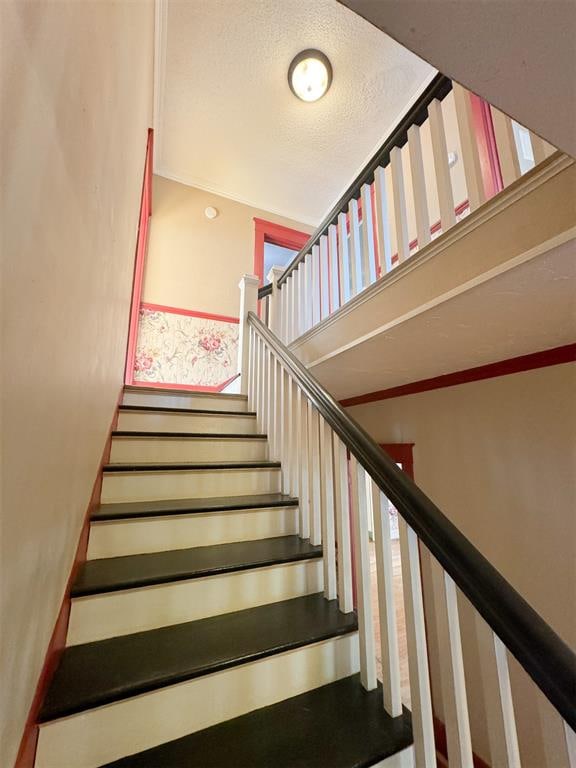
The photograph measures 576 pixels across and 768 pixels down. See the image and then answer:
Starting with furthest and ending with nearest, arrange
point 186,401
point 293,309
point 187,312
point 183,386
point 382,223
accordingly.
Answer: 1. point 187,312
2. point 183,386
3. point 293,309
4. point 186,401
5. point 382,223

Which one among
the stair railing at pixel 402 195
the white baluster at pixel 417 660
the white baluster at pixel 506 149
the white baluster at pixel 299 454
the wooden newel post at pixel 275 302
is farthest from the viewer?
the wooden newel post at pixel 275 302

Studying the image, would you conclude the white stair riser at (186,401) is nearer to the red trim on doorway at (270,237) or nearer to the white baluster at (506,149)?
the white baluster at (506,149)

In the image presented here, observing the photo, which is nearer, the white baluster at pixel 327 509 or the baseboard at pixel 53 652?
the baseboard at pixel 53 652

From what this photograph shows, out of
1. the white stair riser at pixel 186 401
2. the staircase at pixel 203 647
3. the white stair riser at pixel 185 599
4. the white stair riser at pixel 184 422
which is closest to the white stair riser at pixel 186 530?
the staircase at pixel 203 647

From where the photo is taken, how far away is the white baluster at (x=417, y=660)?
88 centimetres

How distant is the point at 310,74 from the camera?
293 cm

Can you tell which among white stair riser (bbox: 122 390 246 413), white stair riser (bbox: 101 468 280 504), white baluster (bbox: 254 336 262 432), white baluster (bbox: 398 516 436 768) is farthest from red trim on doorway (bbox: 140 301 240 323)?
white baluster (bbox: 398 516 436 768)

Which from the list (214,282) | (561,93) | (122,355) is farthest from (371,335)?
(214,282)

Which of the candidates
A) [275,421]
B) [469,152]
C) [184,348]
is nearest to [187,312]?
[184,348]

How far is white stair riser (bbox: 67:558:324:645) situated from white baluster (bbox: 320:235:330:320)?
155cm

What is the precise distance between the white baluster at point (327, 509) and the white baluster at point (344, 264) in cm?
92

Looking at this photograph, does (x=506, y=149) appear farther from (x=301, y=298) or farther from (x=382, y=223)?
(x=301, y=298)

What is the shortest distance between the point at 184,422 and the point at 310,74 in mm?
3295

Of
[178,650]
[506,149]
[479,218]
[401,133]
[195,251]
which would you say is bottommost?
[178,650]
